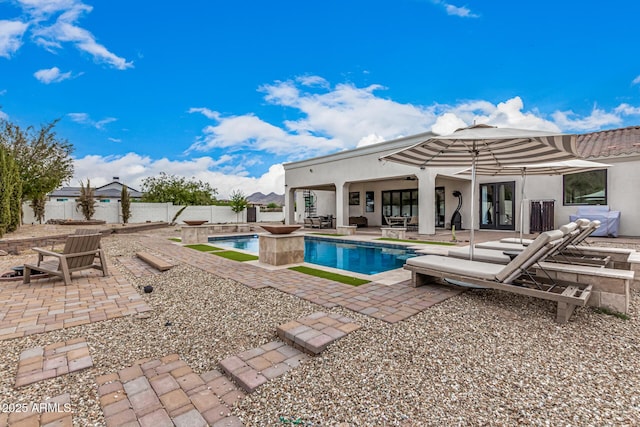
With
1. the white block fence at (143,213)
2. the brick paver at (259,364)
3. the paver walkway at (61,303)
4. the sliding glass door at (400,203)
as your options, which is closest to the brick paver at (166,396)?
the brick paver at (259,364)

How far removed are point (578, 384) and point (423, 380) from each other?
3.75 ft

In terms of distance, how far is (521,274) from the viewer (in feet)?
13.4

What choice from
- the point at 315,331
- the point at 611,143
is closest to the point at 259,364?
the point at 315,331

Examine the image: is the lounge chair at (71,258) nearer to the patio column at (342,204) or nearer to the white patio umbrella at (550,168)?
the white patio umbrella at (550,168)

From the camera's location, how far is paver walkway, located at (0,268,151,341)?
3473mm

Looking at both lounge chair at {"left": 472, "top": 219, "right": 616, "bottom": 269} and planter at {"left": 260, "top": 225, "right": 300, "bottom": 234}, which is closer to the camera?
lounge chair at {"left": 472, "top": 219, "right": 616, "bottom": 269}

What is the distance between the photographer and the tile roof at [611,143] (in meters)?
11.5

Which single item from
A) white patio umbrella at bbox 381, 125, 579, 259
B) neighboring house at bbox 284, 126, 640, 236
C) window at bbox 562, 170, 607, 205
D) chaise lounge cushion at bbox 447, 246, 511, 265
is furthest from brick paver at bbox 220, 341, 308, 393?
window at bbox 562, 170, 607, 205

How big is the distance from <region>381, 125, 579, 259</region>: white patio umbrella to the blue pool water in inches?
113

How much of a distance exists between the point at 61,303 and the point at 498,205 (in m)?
16.1

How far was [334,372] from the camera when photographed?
246cm

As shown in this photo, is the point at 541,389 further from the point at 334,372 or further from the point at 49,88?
the point at 49,88

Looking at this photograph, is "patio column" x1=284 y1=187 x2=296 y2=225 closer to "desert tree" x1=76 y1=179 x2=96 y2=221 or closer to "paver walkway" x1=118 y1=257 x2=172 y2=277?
"paver walkway" x1=118 y1=257 x2=172 y2=277

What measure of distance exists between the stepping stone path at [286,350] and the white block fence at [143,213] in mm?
23382
